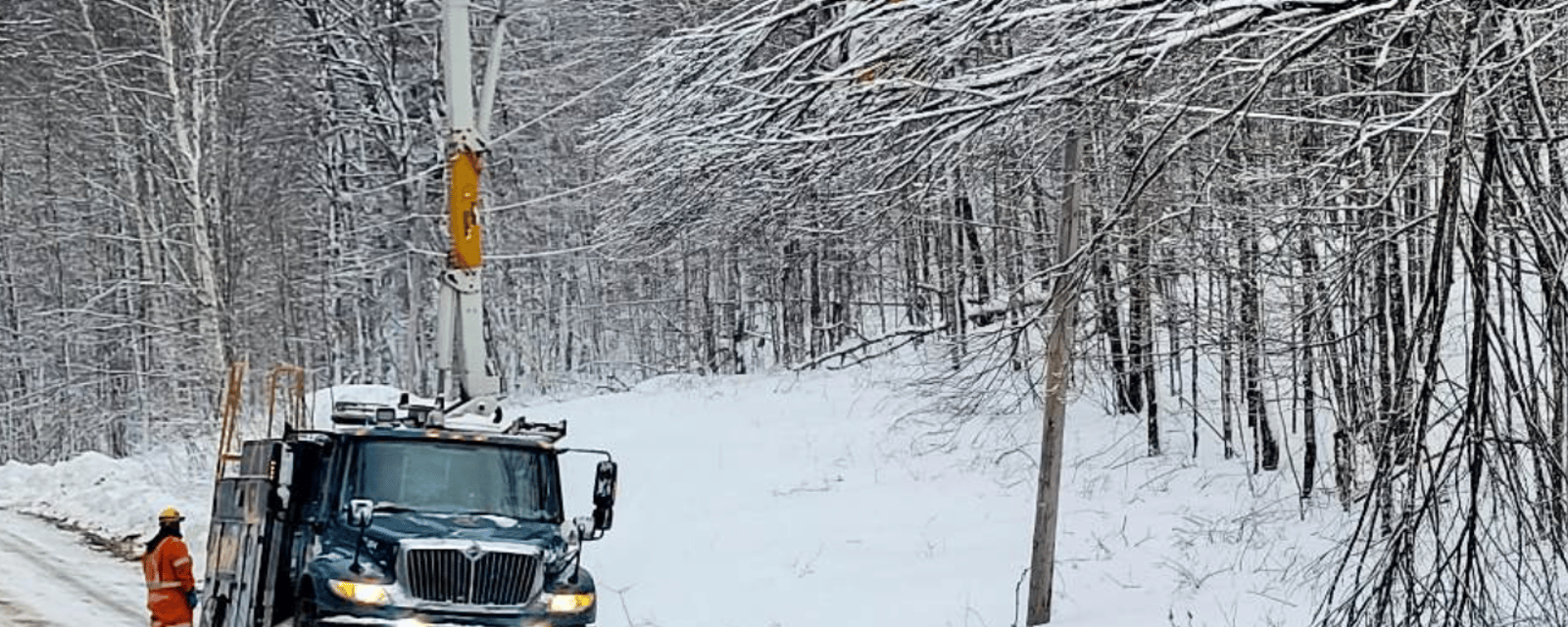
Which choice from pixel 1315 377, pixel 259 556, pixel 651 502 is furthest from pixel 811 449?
pixel 259 556

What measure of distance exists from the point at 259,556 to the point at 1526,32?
9.54 m

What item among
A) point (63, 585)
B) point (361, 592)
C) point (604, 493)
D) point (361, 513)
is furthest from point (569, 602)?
point (63, 585)

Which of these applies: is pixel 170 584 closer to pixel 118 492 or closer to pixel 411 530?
pixel 411 530

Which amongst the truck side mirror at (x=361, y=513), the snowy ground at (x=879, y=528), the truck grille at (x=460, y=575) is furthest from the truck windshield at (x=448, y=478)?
the snowy ground at (x=879, y=528)

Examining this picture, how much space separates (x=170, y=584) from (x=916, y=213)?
728 cm

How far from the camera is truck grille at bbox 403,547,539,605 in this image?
39.1 feet

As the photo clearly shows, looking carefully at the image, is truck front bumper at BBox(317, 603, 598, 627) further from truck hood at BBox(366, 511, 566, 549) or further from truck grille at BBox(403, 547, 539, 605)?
truck hood at BBox(366, 511, 566, 549)

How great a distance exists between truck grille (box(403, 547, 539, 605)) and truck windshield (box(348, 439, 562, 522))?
1.93 feet

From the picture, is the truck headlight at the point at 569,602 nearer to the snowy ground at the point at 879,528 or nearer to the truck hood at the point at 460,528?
the truck hood at the point at 460,528

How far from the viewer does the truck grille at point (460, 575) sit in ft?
39.1

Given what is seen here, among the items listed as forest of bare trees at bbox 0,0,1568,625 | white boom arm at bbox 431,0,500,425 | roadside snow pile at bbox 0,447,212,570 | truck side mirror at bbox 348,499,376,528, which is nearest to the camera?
forest of bare trees at bbox 0,0,1568,625

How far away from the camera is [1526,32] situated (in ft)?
20.0

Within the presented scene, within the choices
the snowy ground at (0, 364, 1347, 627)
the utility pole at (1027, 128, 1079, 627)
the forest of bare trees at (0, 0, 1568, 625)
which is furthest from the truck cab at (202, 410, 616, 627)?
the utility pole at (1027, 128, 1079, 627)

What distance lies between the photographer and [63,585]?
739 inches
